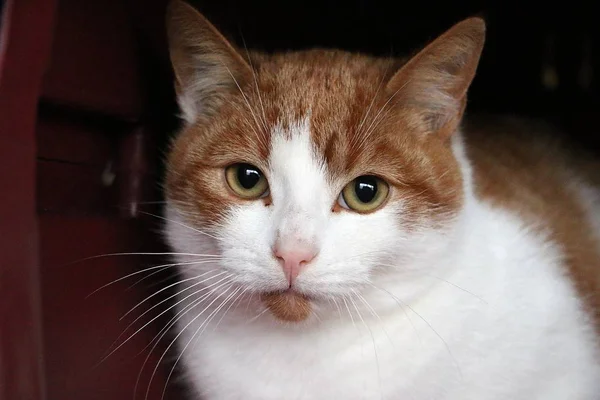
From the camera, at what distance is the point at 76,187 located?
1.52 metres

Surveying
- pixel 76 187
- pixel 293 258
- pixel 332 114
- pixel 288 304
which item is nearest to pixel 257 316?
pixel 288 304

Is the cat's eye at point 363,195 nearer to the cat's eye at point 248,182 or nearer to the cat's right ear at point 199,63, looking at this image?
the cat's eye at point 248,182

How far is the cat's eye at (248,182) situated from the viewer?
1.27m

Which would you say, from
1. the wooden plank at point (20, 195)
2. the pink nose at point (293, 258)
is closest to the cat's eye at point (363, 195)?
the pink nose at point (293, 258)

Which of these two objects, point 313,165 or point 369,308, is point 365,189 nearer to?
point 313,165

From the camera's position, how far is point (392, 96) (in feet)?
4.33

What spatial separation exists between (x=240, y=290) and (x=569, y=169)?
3.89ft

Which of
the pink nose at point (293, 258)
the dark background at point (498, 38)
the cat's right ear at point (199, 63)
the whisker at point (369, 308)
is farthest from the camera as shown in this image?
the dark background at point (498, 38)

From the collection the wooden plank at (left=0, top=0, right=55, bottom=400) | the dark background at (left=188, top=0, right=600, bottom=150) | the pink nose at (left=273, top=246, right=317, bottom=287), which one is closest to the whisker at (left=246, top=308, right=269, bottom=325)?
the pink nose at (left=273, top=246, right=317, bottom=287)

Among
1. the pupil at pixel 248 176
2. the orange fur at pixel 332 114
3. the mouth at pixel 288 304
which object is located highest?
the orange fur at pixel 332 114

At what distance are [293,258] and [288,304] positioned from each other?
0.44 ft

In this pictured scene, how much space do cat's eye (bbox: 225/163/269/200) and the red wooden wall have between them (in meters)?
0.39

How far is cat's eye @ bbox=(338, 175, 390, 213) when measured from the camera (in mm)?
1237

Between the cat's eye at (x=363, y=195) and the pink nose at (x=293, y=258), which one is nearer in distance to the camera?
the pink nose at (x=293, y=258)
